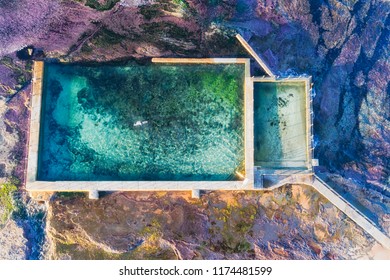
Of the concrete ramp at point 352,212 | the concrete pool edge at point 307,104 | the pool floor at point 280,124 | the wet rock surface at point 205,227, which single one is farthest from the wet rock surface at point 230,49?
the wet rock surface at point 205,227

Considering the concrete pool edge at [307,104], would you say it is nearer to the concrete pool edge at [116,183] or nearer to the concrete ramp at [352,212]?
the concrete ramp at [352,212]

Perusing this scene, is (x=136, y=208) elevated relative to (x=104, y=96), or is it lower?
lower

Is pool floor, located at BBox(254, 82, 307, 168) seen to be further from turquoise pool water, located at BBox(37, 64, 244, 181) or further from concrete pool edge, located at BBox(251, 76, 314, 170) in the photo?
turquoise pool water, located at BBox(37, 64, 244, 181)

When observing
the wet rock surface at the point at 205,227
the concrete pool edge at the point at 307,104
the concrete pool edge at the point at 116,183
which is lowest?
the wet rock surface at the point at 205,227

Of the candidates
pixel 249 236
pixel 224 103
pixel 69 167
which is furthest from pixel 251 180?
pixel 69 167

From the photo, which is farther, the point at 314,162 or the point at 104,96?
the point at 104,96

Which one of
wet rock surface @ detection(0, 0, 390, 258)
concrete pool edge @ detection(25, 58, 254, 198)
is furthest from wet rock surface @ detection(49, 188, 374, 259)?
wet rock surface @ detection(0, 0, 390, 258)

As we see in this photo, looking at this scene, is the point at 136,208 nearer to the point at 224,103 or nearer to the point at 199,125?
the point at 199,125
